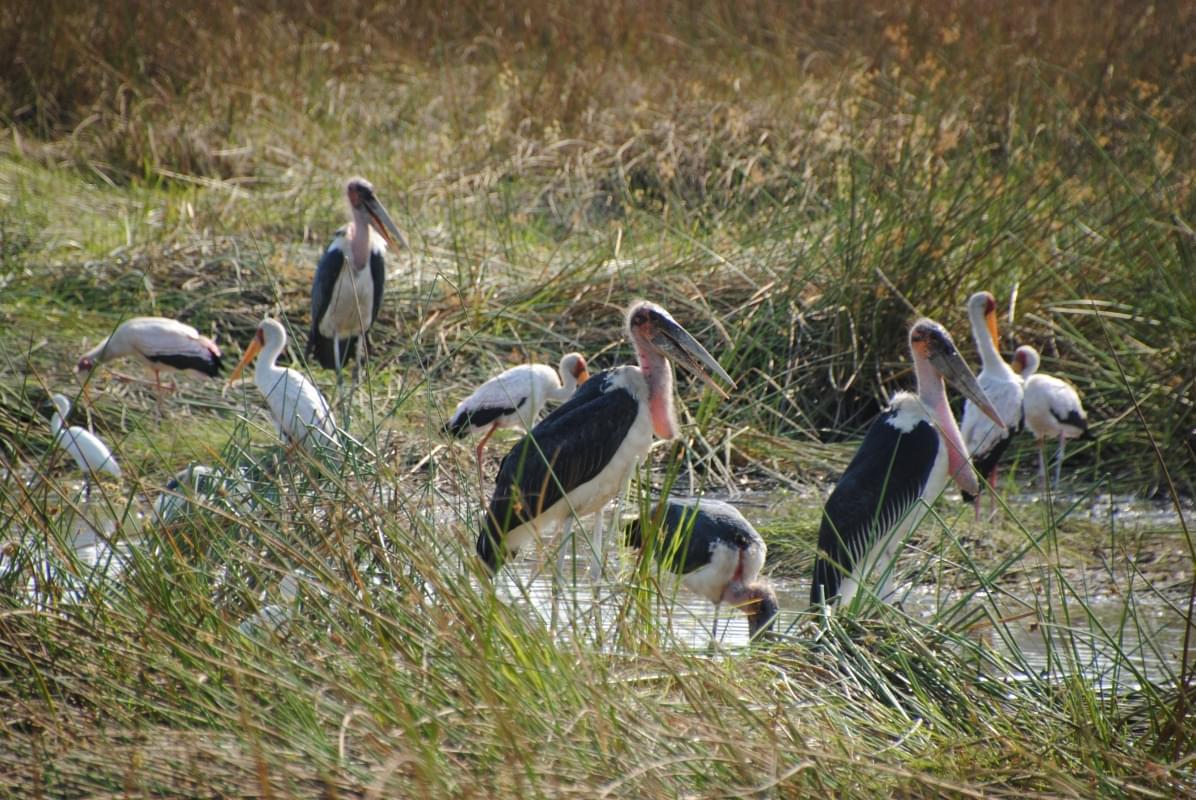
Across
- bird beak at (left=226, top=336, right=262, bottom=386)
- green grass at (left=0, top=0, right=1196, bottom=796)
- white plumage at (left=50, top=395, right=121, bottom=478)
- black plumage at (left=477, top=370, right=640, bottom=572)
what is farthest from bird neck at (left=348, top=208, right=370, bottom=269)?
black plumage at (left=477, top=370, right=640, bottom=572)

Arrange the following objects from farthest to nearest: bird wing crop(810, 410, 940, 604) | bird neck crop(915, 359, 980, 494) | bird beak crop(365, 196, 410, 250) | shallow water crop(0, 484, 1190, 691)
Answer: bird beak crop(365, 196, 410, 250) < bird neck crop(915, 359, 980, 494) < bird wing crop(810, 410, 940, 604) < shallow water crop(0, 484, 1190, 691)

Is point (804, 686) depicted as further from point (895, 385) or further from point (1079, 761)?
point (895, 385)

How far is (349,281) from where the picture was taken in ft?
23.2

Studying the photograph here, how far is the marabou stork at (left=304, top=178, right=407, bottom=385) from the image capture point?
22.4 ft

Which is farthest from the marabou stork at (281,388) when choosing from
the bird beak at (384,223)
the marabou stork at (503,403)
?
the bird beak at (384,223)

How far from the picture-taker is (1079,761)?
259cm

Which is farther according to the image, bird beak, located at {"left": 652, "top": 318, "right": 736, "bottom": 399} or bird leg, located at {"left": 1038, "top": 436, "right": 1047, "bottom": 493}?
bird leg, located at {"left": 1038, "top": 436, "right": 1047, "bottom": 493}

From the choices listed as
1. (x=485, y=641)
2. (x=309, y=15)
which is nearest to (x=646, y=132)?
(x=309, y=15)

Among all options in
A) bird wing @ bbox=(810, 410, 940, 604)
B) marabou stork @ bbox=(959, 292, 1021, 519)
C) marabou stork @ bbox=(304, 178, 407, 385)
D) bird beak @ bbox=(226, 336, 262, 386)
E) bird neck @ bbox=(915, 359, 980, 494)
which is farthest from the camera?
marabou stork @ bbox=(304, 178, 407, 385)

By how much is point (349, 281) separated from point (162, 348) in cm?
99

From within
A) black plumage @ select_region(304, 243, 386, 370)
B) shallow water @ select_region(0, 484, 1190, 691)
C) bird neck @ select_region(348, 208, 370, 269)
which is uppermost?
bird neck @ select_region(348, 208, 370, 269)

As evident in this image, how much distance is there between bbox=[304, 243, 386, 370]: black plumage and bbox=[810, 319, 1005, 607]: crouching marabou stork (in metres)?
2.84

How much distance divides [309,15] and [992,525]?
357 inches

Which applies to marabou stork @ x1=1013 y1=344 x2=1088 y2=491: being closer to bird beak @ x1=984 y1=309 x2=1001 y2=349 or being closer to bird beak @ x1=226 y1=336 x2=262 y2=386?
bird beak @ x1=984 y1=309 x2=1001 y2=349
